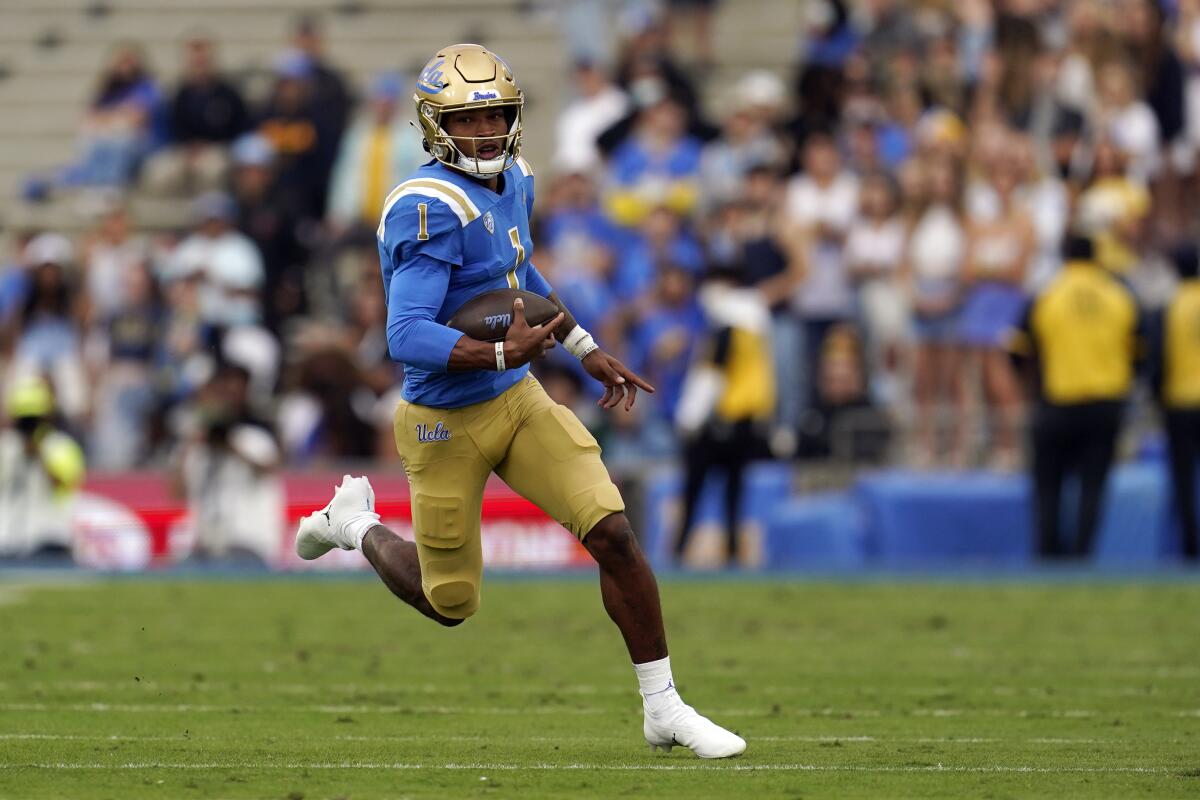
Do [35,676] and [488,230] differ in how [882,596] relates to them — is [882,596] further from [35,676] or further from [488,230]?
[488,230]

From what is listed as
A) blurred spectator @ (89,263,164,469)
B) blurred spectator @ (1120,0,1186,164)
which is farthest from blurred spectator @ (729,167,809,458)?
blurred spectator @ (89,263,164,469)

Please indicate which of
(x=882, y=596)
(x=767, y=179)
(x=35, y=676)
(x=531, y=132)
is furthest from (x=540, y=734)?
(x=531, y=132)

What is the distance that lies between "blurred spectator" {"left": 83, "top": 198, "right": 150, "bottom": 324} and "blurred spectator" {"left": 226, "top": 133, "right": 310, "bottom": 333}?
89cm

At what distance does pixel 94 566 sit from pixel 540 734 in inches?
327

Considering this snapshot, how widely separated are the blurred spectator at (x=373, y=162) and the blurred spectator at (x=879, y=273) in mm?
3396

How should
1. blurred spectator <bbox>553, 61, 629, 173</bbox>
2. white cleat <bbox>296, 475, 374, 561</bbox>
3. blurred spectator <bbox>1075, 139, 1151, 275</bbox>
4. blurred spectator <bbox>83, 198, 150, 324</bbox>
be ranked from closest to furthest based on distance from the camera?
white cleat <bbox>296, 475, 374, 561</bbox>, blurred spectator <bbox>1075, 139, 1151, 275</bbox>, blurred spectator <bbox>83, 198, 150, 324</bbox>, blurred spectator <bbox>553, 61, 629, 173</bbox>

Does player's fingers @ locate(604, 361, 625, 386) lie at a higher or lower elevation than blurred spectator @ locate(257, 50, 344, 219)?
lower

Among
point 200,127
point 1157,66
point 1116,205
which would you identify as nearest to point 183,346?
point 200,127

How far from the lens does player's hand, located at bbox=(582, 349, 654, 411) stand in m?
6.51

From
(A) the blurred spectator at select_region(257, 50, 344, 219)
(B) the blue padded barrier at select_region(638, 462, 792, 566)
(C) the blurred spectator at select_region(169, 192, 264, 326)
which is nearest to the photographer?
(B) the blue padded barrier at select_region(638, 462, 792, 566)

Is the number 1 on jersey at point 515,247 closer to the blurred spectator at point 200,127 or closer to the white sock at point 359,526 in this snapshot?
the white sock at point 359,526

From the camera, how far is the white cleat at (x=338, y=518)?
739cm

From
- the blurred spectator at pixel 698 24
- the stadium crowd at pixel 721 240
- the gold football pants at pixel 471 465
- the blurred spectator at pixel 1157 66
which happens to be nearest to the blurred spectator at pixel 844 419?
the stadium crowd at pixel 721 240

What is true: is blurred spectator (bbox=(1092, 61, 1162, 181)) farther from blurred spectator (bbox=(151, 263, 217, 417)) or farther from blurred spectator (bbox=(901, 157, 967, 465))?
blurred spectator (bbox=(151, 263, 217, 417))
